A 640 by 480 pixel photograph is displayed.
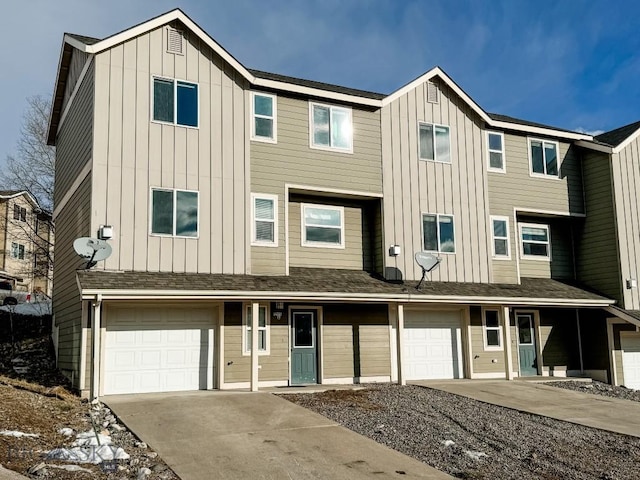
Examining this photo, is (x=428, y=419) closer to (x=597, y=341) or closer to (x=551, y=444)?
(x=551, y=444)

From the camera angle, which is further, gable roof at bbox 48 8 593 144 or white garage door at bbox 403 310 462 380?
white garage door at bbox 403 310 462 380

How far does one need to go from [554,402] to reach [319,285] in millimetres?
5877

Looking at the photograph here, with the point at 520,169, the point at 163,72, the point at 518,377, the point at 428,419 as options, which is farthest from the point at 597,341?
the point at 163,72

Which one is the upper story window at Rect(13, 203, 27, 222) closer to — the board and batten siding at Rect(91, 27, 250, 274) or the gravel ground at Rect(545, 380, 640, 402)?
the board and batten siding at Rect(91, 27, 250, 274)

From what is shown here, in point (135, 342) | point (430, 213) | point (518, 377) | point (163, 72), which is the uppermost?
point (163, 72)

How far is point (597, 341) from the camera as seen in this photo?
18.9 meters

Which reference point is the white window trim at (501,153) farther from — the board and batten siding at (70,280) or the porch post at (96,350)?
the porch post at (96,350)

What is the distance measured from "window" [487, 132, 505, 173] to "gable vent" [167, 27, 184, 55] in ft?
31.1

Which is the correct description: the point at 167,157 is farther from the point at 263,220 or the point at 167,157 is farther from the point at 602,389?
the point at 602,389

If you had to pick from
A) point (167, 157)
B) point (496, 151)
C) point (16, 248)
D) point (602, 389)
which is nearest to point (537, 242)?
point (496, 151)

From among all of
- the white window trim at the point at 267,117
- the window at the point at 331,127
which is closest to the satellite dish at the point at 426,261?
the window at the point at 331,127

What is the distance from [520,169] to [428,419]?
34.6 feet

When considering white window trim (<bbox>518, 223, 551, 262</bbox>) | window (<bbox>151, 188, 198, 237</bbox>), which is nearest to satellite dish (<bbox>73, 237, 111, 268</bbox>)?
window (<bbox>151, 188, 198, 237</bbox>)

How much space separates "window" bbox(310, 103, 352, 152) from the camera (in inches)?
651
